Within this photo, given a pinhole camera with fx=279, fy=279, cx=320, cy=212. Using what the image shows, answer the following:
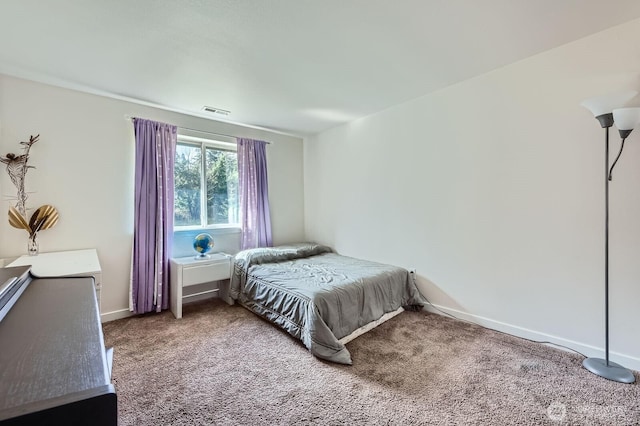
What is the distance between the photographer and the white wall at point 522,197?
6.68 ft

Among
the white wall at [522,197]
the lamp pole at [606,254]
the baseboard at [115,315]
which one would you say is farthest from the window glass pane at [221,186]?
the lamp pole at [606,254]

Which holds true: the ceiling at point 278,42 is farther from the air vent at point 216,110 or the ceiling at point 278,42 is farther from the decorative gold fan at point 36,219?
the decorative gold fan at point 36,219

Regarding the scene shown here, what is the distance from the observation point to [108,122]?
2.96 m

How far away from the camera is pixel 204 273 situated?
10.5ft

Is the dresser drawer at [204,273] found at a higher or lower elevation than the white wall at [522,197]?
lower

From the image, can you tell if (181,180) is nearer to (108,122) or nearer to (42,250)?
(108,122)

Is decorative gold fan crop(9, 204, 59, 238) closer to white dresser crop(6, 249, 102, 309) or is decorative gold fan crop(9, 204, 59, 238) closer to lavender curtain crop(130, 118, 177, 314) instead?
white dresser crop(6, 249, 102, 309)

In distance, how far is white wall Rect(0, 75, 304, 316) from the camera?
2529 mm

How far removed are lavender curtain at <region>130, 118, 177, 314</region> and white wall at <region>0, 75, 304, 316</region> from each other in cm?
12

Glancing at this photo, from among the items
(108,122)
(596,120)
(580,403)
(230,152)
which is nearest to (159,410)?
(580,403)

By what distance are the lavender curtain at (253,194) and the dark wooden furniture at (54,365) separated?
8.82 ft

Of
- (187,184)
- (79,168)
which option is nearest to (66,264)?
(79,168)

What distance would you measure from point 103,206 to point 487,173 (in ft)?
12.8

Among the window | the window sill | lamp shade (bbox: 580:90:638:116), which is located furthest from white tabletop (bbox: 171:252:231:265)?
lamp shade (bbox: 580:90:638:116)
